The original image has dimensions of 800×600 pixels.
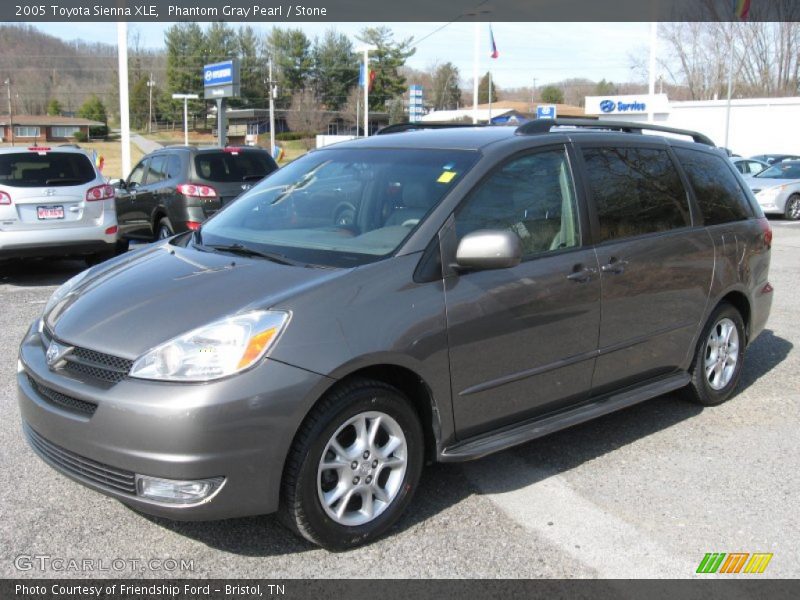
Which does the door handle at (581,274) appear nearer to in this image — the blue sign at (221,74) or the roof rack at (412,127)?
the roof rack at (412,127)

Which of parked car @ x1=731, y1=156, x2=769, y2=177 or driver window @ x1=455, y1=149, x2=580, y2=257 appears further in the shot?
parked car @ x1=731, y1=156, x2=769, y2=177

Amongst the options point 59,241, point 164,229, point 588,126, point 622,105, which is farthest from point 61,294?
point 622,105

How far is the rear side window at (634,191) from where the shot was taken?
438 cm

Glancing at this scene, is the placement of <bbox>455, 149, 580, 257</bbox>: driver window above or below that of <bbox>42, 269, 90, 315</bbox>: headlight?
above

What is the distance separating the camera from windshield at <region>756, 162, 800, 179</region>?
2105 centimetres

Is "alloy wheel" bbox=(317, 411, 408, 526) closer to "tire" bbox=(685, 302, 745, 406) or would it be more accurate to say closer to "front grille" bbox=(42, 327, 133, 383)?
"front grille" bbox=(42, 327, 133, 383)

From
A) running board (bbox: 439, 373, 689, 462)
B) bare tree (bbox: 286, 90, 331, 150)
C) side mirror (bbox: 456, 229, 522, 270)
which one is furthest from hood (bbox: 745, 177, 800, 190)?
bare tree (bbox: 286, 90, 331, 150)

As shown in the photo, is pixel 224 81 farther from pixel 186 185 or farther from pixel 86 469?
pixel 86 469

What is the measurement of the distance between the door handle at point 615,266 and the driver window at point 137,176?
900 centimetres

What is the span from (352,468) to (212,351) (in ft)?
2.57

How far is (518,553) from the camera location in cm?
333

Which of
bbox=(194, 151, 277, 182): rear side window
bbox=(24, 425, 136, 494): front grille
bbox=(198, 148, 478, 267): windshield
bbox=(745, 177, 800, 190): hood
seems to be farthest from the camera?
bbox=(745, 177, 800, 190): hood

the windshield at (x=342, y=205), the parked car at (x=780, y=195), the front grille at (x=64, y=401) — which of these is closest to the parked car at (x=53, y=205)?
the windshield at (x=342, y=205)

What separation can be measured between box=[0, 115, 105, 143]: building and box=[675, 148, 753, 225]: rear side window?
95.3 m
